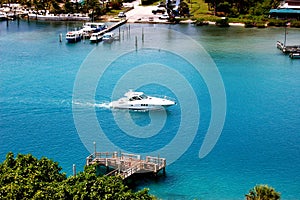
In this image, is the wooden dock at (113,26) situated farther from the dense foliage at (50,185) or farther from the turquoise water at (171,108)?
the dense foliage at (50,185)

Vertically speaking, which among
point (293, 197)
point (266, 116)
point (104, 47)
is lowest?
point (293, 197)

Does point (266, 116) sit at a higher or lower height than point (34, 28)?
lower

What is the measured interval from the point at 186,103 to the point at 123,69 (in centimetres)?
955

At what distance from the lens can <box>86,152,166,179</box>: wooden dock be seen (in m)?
25.7

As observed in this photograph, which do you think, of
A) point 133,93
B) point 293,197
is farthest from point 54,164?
point 133,93

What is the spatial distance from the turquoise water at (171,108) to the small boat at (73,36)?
1391 mm

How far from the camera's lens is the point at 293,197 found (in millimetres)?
24328

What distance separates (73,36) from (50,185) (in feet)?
123

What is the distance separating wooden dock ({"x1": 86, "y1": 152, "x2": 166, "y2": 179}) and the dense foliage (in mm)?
5245

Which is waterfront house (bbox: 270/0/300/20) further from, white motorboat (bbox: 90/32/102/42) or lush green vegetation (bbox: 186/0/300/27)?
white motorboat (bbox: 90/32/102/42)

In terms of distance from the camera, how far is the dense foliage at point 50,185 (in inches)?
712

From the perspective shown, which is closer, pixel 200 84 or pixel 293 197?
pixel 293 197

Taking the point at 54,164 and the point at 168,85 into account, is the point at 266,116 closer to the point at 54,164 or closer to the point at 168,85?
the point at 168,85

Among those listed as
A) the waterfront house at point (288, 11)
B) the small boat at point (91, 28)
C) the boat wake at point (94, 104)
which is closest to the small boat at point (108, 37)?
the small boat at point (91, 28)
